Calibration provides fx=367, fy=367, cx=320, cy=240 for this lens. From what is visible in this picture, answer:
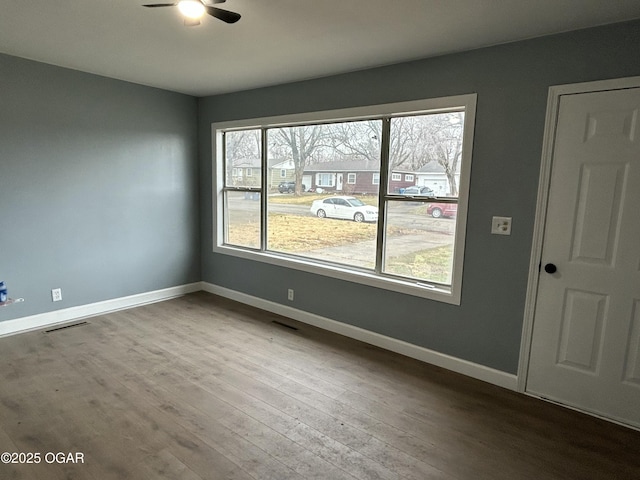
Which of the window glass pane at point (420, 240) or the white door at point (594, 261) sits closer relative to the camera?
the white door at point (594, 261)

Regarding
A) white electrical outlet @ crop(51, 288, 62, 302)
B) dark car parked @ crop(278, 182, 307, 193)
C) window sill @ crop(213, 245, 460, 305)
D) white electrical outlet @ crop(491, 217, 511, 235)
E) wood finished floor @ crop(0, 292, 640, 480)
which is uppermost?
dark car parked @ crop(278, 182, 307, 193)

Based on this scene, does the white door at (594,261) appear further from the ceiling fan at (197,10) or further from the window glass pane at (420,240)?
the ceiling fan at (197,10)

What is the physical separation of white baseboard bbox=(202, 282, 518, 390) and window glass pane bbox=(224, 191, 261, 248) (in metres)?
0.68

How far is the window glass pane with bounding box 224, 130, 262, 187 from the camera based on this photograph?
14.7 feet

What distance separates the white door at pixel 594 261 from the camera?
90.5 inches

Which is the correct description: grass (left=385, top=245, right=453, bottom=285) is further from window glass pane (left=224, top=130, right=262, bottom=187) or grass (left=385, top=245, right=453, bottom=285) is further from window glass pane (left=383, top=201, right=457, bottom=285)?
window glass pane (left=224, top=130, right=262, bottom=187)

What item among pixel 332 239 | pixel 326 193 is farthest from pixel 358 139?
pixel 332 239

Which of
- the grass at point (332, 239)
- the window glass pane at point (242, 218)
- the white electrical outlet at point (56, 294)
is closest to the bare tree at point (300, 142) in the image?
the grass at point (332, 239)

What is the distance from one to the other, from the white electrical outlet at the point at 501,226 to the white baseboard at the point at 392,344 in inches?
42.4

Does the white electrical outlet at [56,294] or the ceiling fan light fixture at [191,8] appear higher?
the ceiling fan light fixture at [191,8]

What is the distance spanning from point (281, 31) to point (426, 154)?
149cm

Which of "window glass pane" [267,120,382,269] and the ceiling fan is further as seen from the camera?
"window glass pane" [267,120,382,269]

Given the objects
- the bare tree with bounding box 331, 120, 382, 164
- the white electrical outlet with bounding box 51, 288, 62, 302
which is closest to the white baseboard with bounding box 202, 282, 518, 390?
the bare tree with bounding box 331, 120, 382, 164

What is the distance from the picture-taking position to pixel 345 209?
373 centimetres
